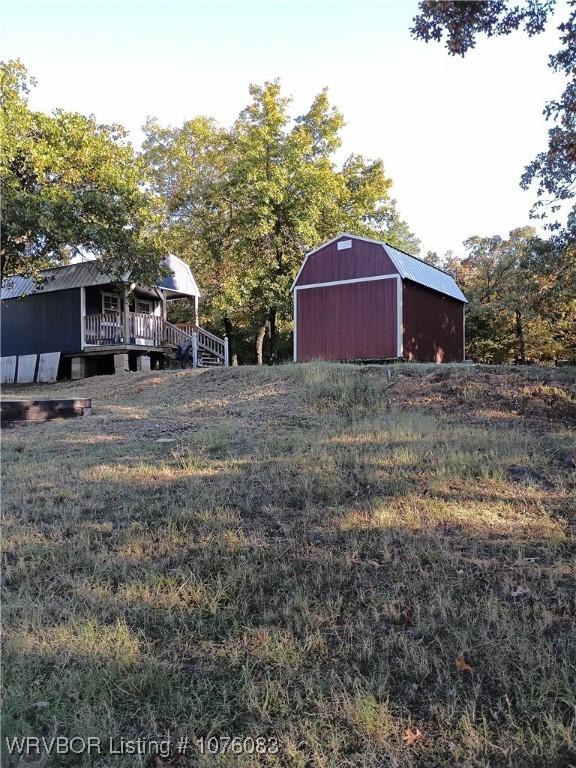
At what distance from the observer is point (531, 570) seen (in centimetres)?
297

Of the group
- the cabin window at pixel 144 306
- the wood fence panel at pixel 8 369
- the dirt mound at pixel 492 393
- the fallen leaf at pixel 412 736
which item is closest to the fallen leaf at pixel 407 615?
the fallen leaf at pixel 412 736

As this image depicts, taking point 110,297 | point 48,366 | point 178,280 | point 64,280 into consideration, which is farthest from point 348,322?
point 48,366

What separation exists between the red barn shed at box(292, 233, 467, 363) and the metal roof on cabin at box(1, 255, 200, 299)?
16.5 feet

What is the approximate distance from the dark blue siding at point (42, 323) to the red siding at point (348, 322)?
26.9 ft

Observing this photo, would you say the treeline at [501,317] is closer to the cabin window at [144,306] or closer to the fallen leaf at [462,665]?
the cabin window at [144,306]

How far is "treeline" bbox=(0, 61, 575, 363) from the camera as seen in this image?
13312mm

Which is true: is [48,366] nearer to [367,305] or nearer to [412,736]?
[367,305]

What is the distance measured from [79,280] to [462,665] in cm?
1880

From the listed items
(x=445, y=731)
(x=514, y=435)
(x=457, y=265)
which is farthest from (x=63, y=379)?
(x=457, y=265)

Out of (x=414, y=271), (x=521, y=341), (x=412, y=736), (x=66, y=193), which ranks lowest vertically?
(x=412, y=736)

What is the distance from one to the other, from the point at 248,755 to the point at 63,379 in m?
19.5

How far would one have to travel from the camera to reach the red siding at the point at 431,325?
50.8ft

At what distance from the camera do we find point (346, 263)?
52.5 feet

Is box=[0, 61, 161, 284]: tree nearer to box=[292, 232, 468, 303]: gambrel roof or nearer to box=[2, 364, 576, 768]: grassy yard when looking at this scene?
box=[292, 232, 468, 303]: gambrel roof
